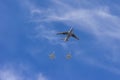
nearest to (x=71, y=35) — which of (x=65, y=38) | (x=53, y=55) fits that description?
(x=65, y=38)

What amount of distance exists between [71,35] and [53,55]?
191ft

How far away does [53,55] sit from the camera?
404 feet

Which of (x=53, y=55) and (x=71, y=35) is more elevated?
(x=71, y=35)

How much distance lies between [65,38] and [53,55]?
167 ft

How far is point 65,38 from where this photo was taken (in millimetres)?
172875

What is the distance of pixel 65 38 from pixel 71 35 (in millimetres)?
7918

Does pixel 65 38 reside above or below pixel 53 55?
above

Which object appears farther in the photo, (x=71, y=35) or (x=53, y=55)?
(x=71, y=35)

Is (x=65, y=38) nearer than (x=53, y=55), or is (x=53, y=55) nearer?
(x=53, y=55)

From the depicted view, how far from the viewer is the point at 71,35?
17912cm

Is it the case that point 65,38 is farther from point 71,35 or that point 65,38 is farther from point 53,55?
point 53,55
